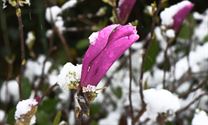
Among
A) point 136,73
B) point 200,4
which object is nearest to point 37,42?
point 200,4

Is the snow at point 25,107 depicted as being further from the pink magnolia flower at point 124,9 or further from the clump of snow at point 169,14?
the clump of snow at point 169,14

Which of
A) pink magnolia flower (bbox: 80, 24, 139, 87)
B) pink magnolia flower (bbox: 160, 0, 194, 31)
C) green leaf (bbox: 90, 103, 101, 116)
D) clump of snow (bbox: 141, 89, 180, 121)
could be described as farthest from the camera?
green leaf (bbox: 90, 103, 101, 116)

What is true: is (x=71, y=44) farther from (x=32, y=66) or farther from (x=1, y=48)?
(x=32, y=66)

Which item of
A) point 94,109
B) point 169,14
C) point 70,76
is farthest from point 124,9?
point 94,109

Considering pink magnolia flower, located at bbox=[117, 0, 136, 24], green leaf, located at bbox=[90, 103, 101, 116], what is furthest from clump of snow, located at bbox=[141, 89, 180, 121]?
green leaf, located at bbox=[90, 103, 101, 116]

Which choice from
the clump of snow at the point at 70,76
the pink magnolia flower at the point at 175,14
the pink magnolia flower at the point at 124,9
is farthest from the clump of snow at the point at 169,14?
the clump of snow at the point at 70,76

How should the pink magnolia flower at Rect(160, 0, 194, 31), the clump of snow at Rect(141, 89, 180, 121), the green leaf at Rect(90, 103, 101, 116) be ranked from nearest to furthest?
the clump of snow at Rect(141, 89, 180, 121) < the pink magnolia flower at Rect(160, 0, 194, 31) < the green leaf at Rect(90, 103, 101, 116)

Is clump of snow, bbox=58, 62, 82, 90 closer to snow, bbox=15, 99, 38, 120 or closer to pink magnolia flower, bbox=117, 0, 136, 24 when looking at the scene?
snow, bbox=15, 99, 38, 120
